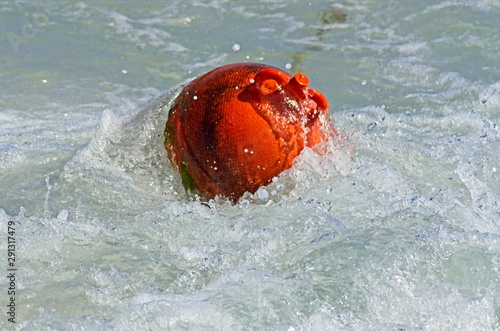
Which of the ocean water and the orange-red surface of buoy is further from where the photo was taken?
the orange-red surface of buoy

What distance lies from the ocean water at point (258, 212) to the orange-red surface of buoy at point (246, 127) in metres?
0.08

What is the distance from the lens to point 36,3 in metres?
7.76

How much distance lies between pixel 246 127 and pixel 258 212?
38 cm

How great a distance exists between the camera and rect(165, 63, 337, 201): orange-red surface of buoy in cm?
372

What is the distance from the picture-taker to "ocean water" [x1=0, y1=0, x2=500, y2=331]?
10.1ft

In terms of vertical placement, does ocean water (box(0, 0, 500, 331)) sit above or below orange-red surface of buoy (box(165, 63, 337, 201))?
below

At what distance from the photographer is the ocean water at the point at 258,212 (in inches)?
121

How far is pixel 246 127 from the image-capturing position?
3.71m

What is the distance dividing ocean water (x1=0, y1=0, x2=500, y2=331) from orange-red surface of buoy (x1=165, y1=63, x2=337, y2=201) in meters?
0.08

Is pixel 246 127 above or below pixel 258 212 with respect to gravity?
above

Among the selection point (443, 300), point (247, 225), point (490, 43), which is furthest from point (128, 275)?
point (490, 43)

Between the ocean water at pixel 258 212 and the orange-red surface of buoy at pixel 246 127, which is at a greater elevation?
the orange-red surface of buoy at pixel 246 127

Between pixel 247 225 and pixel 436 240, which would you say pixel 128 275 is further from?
pixel 436 240

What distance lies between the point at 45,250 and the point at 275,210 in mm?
997
